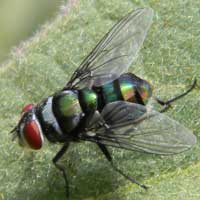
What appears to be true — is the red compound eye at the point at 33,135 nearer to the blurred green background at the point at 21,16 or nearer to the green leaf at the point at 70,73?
the green leaf at the point at 70,73

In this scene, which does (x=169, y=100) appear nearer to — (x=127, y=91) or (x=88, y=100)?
(x=127, y=91)

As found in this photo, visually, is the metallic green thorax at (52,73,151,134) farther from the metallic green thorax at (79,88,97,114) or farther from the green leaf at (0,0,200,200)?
the green leaf at (0,0,200,200)

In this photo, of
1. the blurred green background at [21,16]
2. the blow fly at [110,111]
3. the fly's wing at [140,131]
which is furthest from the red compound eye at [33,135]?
the blurred green background at [21,16]

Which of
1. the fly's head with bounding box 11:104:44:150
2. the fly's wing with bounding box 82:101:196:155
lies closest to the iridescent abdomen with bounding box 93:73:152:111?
the fly's wing with bounding box 82:101:196:155

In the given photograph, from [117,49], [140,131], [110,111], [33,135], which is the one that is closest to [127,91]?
[110,111]

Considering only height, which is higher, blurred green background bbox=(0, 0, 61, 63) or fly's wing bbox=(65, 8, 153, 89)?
fly's wing bbox=(65, 8, 153, 89)

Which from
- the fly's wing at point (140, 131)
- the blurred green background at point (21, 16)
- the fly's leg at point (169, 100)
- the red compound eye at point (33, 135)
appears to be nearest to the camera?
the fly's wing at point (140, 131)

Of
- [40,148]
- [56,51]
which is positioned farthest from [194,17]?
[40,148]
